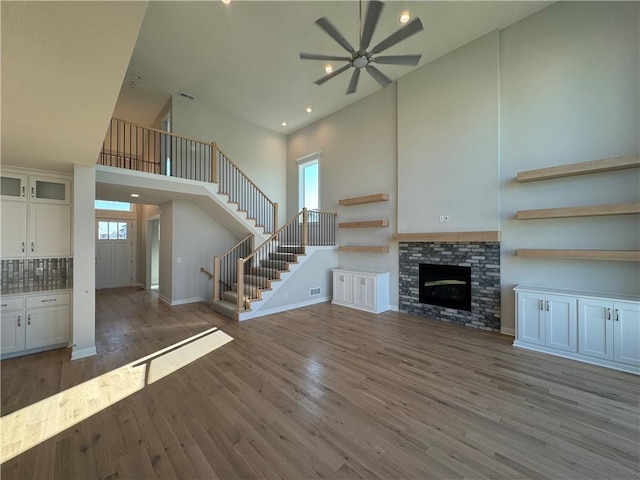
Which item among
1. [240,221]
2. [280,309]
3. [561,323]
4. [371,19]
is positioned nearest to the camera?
[371,19]

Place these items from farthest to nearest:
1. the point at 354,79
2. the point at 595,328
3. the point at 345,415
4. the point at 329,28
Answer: the point at 354,79
the point at 595,328
the point at 329,28
the point at 345,415

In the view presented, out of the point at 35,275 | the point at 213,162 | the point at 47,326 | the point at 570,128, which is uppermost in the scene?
the point at 213,162

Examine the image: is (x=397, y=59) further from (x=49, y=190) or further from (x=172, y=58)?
(x=49, y=190)

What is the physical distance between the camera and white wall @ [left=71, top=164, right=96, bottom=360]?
355 cm

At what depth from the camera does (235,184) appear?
717cm

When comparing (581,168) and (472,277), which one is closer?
Answer: (581,168)

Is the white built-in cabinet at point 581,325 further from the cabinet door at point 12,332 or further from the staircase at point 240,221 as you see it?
the cabinet door at point 12,332

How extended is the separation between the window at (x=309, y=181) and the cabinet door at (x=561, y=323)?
5704 millimetres

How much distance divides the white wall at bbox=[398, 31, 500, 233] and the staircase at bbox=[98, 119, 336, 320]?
248 centimetres

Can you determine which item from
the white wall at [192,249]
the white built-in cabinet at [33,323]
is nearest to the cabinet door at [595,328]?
the white built-in cabinet at [33,323]

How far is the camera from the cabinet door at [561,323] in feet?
11.4

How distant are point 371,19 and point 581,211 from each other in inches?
147

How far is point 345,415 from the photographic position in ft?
7.83

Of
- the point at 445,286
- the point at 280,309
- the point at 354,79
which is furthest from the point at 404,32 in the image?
the point at 280,309
